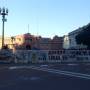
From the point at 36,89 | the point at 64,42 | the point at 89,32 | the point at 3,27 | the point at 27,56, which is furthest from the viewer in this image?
the point at 64,42


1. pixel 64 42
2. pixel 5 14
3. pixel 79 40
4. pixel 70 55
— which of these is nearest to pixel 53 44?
pixel 64 42

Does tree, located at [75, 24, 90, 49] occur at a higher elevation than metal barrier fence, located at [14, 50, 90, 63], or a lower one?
higher

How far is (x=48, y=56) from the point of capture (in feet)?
145

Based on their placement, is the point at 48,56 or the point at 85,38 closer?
the point at 48,56

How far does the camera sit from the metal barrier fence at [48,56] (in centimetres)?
4342

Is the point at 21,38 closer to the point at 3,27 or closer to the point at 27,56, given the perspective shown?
the point at 3,27

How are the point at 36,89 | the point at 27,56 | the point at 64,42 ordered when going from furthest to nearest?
the point at 64,42
the point at 27,56
the point at 36,89

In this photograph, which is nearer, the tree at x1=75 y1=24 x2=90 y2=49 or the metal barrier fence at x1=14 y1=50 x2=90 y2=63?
the metal barrier fence at x1=14 y1=50 x2=90 y2=63

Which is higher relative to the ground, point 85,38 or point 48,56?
point 85,38

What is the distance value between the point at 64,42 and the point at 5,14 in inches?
1709

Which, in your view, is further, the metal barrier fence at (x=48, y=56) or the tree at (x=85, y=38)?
the tree at (x=85, y=38)

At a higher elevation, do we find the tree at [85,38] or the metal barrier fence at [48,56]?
the tree at [85,38]

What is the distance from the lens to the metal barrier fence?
43.4 metres

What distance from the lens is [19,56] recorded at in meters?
43.7
